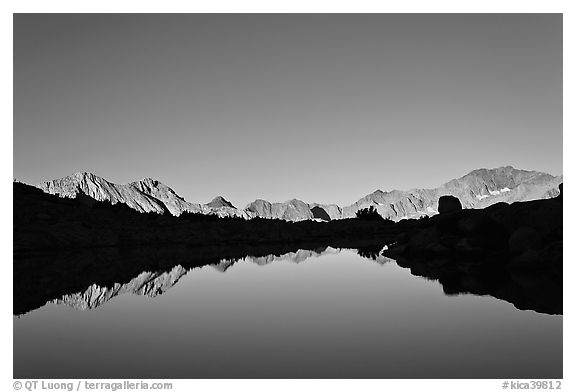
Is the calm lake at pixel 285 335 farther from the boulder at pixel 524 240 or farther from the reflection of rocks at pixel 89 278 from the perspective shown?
the boulder at pixel 524 240

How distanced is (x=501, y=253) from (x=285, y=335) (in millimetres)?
20149

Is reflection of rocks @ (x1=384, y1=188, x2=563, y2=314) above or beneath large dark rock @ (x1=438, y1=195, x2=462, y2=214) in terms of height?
beneath

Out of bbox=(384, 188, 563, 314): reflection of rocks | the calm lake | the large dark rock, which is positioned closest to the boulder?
bbox=(384, 188, 563, 314): reflection of rocks

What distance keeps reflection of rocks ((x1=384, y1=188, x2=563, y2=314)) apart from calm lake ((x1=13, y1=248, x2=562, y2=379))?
150 centimetres

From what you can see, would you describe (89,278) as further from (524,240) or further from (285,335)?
(524,240)

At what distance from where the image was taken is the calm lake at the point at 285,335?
8.41m

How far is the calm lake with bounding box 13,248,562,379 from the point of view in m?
8.41

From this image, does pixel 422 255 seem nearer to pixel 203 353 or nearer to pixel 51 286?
pixel 51 286

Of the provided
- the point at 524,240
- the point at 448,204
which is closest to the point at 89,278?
the point at 524,240

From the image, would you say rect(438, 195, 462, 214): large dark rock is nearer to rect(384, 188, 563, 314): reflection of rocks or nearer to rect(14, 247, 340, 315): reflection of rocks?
rect(384, 188, 563, 314): reflection of rocks
